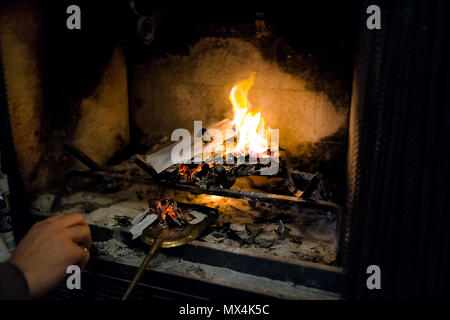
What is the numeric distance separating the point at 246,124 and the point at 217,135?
12.9 inches

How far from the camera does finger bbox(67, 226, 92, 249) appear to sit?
1.37m

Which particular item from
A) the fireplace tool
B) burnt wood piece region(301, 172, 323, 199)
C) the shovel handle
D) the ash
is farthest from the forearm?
burnt wood piece region(301, 172, 323, 199)

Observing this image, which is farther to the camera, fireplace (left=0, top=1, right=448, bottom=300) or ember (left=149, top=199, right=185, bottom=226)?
ember (left=149, top=199, right=185, bottom=226)

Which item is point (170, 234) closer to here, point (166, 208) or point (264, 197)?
point (166, 208)

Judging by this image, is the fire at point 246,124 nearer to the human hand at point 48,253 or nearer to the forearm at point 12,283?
the human hand at point 48,253

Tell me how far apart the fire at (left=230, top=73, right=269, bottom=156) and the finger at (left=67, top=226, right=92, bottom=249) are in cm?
154

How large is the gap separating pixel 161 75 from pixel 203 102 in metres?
0.53

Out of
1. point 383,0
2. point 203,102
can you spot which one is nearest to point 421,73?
point 383,0

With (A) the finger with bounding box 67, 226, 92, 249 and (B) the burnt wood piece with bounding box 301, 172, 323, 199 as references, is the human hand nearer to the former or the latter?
(A) the finger with bounding box 67, 226, 92, 249

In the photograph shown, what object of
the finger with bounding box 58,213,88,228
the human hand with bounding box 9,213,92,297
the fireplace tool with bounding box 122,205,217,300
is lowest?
the fireplace tool with bounding box 122,205,217,300

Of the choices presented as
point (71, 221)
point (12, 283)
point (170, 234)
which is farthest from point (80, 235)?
point (170, 234)

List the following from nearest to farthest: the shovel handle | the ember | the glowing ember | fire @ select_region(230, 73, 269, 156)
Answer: the shovel handle
the ember
the glowing ember
fire @ select_region(230, 73, 269, 156)

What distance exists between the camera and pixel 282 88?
132 inches
